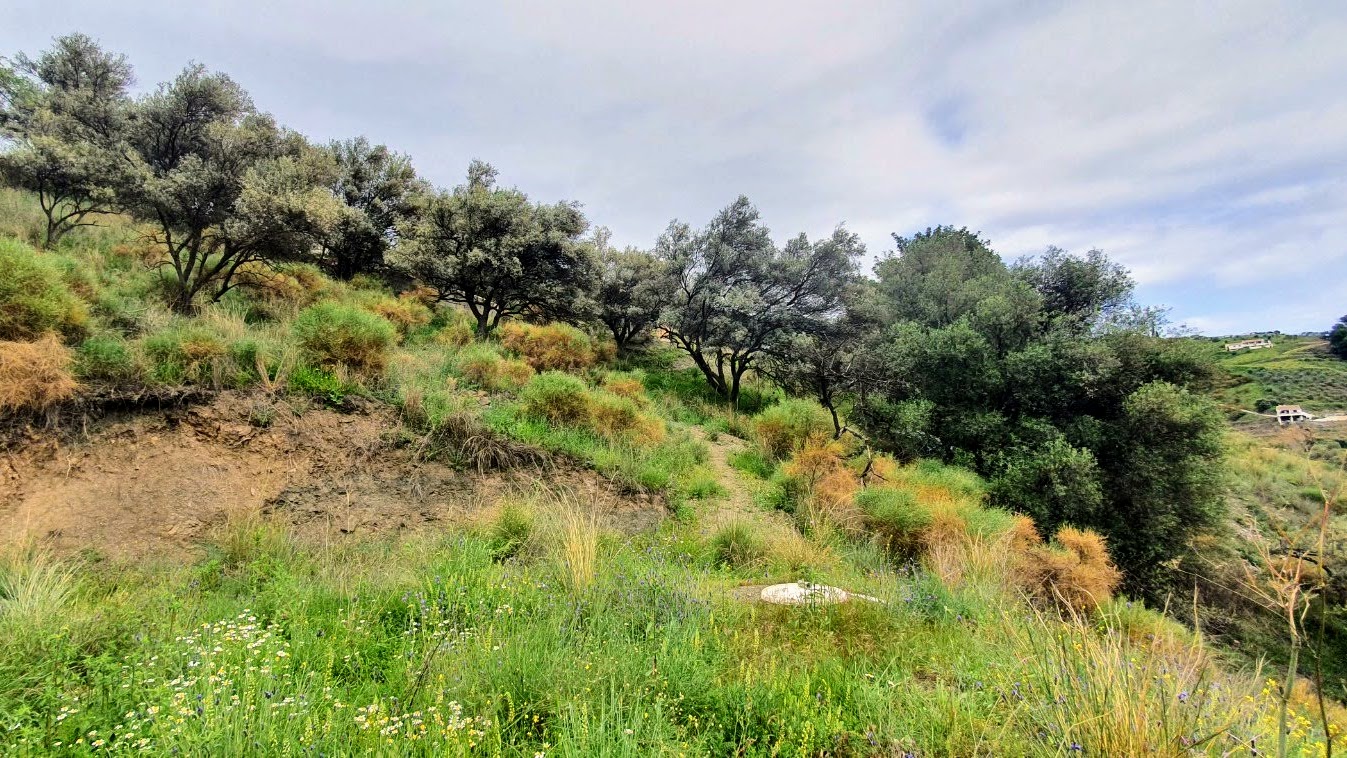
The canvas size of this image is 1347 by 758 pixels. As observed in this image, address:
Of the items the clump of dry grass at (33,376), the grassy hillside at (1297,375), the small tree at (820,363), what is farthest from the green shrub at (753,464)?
the grassy hillside at (1297,375)

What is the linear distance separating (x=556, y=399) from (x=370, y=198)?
10.5 meters

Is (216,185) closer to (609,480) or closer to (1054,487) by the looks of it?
(609,480)

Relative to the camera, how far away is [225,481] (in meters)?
6.23

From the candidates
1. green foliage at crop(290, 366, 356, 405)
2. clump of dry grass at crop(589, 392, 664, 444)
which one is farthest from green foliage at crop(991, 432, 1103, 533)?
green foliage at crop(290, 366, 356, 405)

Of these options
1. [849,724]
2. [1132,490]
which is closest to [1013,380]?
[1132,490]

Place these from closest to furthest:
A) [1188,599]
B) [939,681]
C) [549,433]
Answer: [939,681] → [549,433] → [1188,599]

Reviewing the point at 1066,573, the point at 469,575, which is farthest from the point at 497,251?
the point at 1066,573

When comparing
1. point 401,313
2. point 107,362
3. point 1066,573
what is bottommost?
point 1066,573

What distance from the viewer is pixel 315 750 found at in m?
2.53

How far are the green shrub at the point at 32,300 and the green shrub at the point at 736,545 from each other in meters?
8.66

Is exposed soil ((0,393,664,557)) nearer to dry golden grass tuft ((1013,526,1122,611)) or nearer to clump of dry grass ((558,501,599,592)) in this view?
clump of dry grass ((558,501,599,592))

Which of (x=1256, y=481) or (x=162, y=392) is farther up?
A: (x=162, y=392)

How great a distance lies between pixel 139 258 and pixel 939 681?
1494 cm

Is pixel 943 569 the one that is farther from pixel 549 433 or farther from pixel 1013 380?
pixel 1013 380
